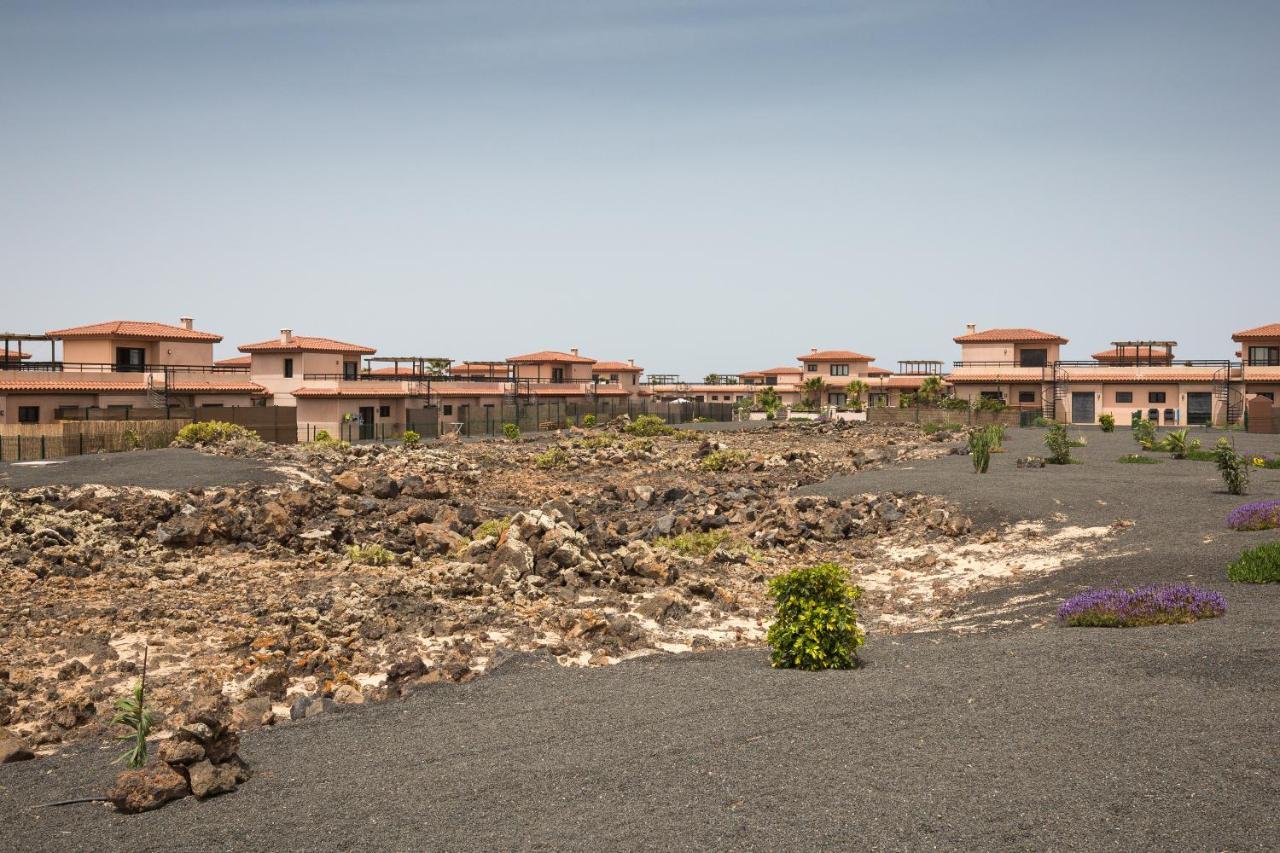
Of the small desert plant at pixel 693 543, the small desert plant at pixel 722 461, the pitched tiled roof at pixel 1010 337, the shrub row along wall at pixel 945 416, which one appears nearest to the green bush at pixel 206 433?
the small desert plant at pixel 722 461

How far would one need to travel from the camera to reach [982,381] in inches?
3142

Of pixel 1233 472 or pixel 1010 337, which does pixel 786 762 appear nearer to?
pixel 1233 472

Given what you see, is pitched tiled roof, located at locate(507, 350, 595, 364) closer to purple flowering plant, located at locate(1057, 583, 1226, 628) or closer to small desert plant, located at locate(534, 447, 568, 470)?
small desert plant, located at locate(534, 447, 568, 470)

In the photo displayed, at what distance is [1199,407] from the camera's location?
72000mm

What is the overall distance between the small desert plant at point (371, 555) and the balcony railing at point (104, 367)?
41.2 m

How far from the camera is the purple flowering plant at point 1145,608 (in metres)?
14.6

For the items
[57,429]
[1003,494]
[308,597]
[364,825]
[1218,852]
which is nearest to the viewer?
[1218,852]

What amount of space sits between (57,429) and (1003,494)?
41.2 meters

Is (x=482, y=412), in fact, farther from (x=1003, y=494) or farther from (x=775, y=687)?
(x=775, y=687)

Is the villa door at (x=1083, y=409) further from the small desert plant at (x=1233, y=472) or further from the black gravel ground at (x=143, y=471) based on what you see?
the black gravel ground at (x=143, y=471)

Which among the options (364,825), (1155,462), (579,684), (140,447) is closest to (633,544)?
(579,684)

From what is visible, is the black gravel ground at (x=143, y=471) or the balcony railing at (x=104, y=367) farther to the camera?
the balcony railing at (x=104, y=367)

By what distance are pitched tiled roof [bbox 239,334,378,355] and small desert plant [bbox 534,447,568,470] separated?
25.0 m

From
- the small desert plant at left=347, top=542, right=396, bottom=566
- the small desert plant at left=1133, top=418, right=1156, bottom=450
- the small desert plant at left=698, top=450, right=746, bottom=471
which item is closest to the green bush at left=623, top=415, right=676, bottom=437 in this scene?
the small desert plant at left=698, top=450, right=746, bottom=471
